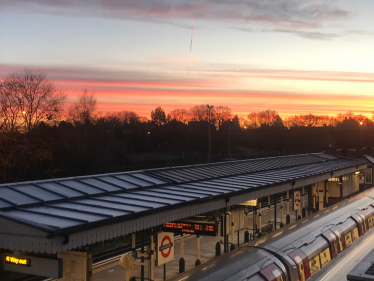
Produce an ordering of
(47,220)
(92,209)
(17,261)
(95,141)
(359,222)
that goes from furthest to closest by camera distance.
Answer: (95,141)
(359,222)
(92,209)
(17,261)
(47,220)

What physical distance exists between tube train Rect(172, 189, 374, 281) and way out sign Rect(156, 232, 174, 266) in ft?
4.88

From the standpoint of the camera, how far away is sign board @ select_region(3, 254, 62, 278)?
28.9 feet

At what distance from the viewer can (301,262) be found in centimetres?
1404

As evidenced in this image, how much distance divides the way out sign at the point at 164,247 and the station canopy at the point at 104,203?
114 cm

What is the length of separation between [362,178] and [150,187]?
38.2 m

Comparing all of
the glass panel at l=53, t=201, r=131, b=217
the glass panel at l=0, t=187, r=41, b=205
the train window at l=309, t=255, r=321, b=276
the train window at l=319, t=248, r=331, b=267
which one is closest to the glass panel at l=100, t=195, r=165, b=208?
the glass panel at l=53, t=201, r=131, b=217

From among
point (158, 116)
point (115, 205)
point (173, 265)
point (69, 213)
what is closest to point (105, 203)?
point (115, 205)

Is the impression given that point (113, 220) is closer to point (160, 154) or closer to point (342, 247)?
point (342, 247)

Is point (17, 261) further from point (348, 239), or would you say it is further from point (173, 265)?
point (348, 239)

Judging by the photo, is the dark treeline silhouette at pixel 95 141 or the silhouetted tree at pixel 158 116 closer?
the dark treeline silhouette at pixel 95 141

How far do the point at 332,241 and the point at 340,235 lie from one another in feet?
4.39

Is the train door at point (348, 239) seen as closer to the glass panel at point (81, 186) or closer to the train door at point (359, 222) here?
the train door at point (359, 222)

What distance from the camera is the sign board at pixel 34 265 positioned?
28.9 feet

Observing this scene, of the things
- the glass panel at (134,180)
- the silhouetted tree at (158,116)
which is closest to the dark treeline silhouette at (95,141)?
the silhouetted tree at (158,116)
